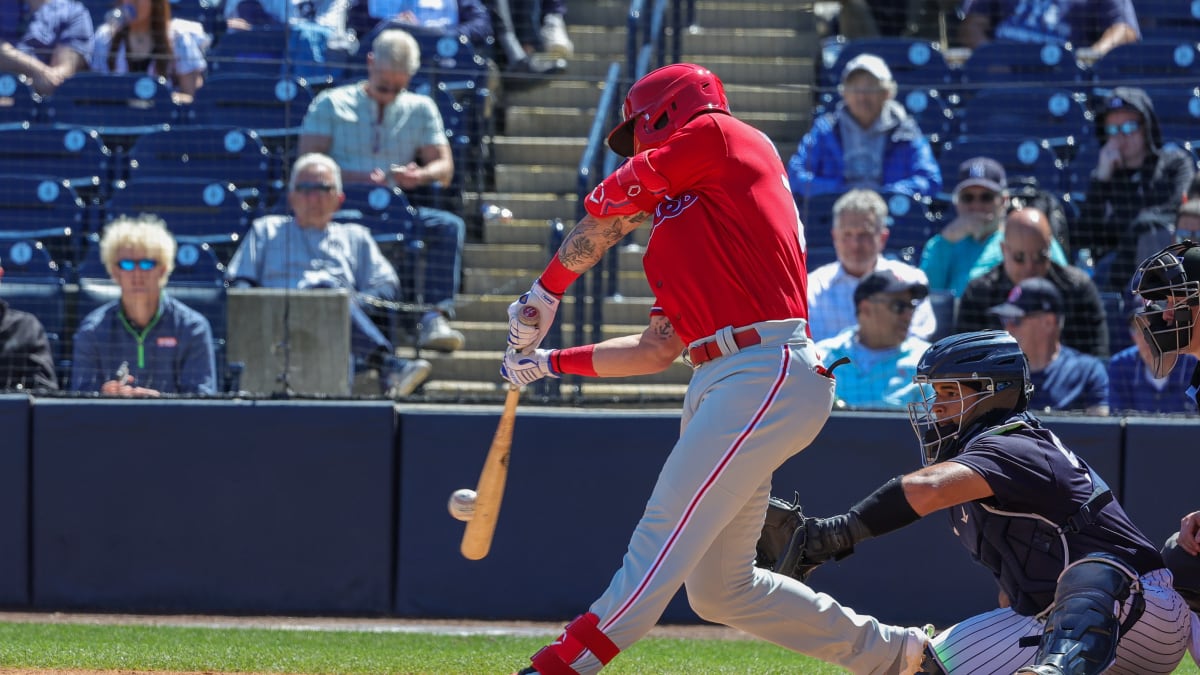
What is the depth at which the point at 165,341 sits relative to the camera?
22.9 ft

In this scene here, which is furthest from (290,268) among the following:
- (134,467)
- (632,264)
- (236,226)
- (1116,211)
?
(1116,211)

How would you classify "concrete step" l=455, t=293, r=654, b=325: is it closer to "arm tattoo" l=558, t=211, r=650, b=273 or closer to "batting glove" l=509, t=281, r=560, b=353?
"batting glove" l=509, t=281, r=560, b=353

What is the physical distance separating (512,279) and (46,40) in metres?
3.82

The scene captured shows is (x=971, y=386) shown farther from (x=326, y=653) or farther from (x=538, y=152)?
(x=538, y=152)

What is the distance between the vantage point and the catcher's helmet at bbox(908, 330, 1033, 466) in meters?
4.12

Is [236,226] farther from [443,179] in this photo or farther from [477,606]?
[477,606]

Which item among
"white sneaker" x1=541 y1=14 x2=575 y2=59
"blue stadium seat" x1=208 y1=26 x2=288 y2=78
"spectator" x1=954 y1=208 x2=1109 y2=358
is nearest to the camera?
"spectator" x1=954 y1=208 x2=1109 y2=358

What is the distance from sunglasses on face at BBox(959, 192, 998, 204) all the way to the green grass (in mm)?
2768

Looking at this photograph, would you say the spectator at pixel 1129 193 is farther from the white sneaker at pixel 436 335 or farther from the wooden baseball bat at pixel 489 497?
the wooden baseball bat at pixel 489 497

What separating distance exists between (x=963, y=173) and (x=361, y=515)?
3.70 metres

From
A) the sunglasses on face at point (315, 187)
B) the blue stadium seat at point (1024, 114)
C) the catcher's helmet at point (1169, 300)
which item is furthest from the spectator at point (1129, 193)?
the sunglasses on face at point (315, 187)

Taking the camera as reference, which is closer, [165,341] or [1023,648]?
[1023,648]

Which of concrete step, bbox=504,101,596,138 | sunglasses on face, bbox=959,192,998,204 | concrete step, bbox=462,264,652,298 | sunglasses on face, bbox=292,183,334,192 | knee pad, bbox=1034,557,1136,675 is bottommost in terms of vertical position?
knee pad, bbox=1034,557,1136,675

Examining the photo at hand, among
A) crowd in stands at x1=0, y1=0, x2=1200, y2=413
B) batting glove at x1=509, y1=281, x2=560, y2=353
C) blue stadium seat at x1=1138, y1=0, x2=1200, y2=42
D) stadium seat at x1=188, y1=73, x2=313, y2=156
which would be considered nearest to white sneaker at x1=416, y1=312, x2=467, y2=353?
crowd in stands at x1=0, y1=0, x2=1200, y2=413
